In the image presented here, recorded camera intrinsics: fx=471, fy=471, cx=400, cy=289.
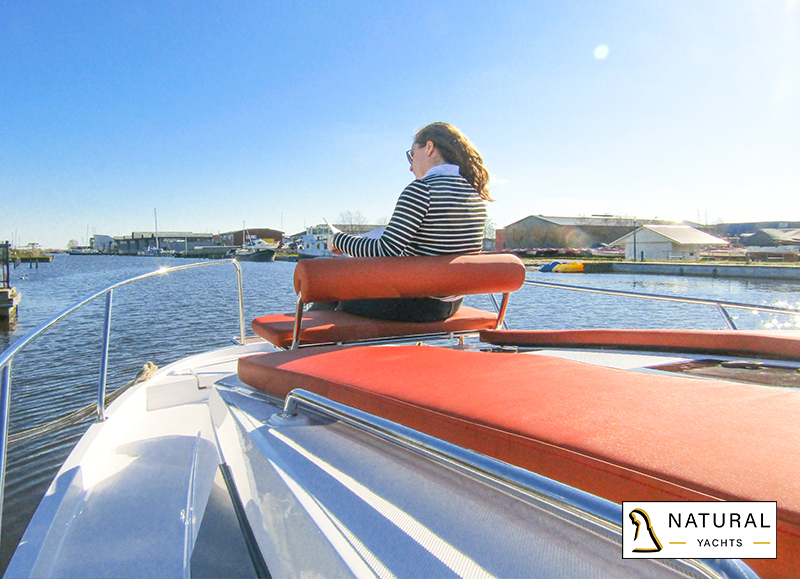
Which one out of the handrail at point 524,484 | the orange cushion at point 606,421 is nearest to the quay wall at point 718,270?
the orange cushion at point 606,421

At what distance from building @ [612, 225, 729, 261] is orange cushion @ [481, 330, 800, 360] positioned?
43745 millimetres

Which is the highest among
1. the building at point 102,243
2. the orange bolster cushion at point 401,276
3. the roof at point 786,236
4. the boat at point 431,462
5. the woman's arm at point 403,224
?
the building at point 102,243

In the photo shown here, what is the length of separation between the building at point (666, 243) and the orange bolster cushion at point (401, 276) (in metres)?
43.7

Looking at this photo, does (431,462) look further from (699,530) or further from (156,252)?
(156,252)

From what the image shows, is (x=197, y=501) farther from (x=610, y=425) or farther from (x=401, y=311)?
(x=610, y=425)

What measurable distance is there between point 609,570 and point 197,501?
1.24 metres

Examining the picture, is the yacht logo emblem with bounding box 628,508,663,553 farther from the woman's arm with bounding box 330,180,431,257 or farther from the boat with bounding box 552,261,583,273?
the boat with bounding box 552,261,583,273

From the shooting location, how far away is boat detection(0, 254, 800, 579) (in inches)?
24.8

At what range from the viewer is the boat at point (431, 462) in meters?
0.63

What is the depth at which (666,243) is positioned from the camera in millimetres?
40750

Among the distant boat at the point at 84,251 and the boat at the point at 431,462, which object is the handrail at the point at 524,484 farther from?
the distant boat at the point at 84,251

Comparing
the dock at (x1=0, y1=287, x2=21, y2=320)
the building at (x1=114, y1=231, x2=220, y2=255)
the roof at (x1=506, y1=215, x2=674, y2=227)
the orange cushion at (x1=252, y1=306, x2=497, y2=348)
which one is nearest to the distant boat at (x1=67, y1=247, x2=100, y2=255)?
the building at (x1=114, y1=231, x2=220, y2=255)

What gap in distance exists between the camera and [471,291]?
2.06 m

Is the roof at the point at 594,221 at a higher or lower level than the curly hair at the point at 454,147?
higher
